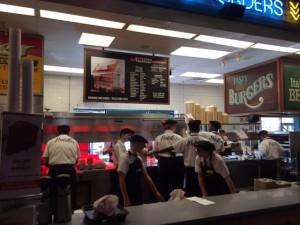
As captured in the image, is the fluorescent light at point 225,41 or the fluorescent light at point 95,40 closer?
the fluorescent light at point 95,40

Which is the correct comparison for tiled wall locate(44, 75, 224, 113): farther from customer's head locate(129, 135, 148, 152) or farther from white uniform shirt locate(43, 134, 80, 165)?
customer's head locate(129, 135, 148, 152)

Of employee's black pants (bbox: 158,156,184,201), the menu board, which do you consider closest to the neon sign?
the menu board

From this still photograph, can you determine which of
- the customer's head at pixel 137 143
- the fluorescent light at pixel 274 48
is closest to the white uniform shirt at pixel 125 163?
the customer's head at pixel 137 143

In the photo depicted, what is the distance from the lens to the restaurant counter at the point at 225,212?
1.92 meters

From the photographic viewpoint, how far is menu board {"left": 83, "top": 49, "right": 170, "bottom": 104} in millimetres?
4836

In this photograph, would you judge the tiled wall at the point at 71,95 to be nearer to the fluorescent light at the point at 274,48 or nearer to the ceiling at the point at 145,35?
the ceiling at the point at 145,35

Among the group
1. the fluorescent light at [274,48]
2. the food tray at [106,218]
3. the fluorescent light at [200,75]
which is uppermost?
the fluorescent light at [274,48]

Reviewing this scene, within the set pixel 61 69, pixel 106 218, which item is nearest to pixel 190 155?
pixel 106 218

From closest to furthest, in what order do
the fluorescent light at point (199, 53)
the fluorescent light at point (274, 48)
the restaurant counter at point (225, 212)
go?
the restaurant counter at point (225, 212)
the fluorescent light at point (274, 48)
the fluorescent light at point (199, 53)

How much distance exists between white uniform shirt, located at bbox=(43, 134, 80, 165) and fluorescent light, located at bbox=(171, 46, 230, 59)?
2.68 meters

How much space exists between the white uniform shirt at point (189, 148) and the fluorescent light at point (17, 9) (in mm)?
3086

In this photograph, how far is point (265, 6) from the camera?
80.0 inches

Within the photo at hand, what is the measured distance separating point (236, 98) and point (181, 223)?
533 cm

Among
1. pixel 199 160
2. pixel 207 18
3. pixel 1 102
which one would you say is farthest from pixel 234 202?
Result: pixel 1 102
